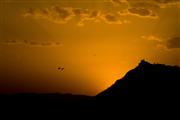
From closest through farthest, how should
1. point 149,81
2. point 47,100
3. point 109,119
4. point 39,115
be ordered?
point 109,119, point 149,81, point 39,115, point 47,100

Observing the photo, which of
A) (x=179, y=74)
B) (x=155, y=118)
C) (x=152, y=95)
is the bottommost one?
(x=155, y=118)

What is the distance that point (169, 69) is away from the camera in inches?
1889

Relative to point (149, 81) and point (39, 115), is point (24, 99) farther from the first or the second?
point (149, 81)

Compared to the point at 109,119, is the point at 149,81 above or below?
above

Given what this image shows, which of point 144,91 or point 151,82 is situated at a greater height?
point 151,82

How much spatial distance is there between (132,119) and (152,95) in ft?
14.1

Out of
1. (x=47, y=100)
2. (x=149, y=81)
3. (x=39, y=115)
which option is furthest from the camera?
(x=47, y=100)

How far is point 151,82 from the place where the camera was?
150 feet

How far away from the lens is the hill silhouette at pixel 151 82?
43562 mm

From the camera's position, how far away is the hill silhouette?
43.6m

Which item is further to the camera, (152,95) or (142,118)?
(152,95)

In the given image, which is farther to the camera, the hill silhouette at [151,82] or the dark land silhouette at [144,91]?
the hill silhouette at [151,82]

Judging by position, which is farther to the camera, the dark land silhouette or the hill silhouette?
the hill silhouette

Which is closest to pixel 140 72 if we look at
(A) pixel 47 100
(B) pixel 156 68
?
(B) pixel 156 68
